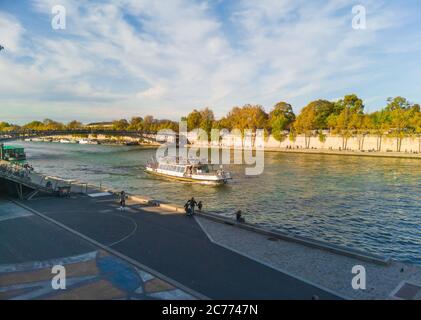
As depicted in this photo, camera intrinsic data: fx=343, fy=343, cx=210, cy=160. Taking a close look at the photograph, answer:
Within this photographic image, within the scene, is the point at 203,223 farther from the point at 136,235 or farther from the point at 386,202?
the point at 386,202

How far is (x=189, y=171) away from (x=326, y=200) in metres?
25.4

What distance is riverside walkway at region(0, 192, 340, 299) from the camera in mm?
13391

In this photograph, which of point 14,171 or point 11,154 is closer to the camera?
point 14,171

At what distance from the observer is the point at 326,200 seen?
39531mm

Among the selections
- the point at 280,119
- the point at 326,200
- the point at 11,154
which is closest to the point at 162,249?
the point at 326,200

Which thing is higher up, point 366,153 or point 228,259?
point 366,153

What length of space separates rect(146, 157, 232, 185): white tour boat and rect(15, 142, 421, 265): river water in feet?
5.87

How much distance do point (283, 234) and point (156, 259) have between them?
774 cm

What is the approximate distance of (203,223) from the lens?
75.9ft

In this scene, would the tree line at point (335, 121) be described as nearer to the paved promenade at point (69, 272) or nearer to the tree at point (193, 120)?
the tree at point (193, 120)

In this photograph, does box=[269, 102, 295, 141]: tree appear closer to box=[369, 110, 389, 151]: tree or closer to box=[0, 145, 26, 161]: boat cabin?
box=[369, 110, 389, 151]: tree

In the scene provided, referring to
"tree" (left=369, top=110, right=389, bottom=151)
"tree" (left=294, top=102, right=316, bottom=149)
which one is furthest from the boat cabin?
"tree" (left=369, top=110, right=389, bottom=151)

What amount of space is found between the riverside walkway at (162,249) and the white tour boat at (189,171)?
26.7 m

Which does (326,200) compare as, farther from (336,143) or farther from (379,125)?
(336,143)
